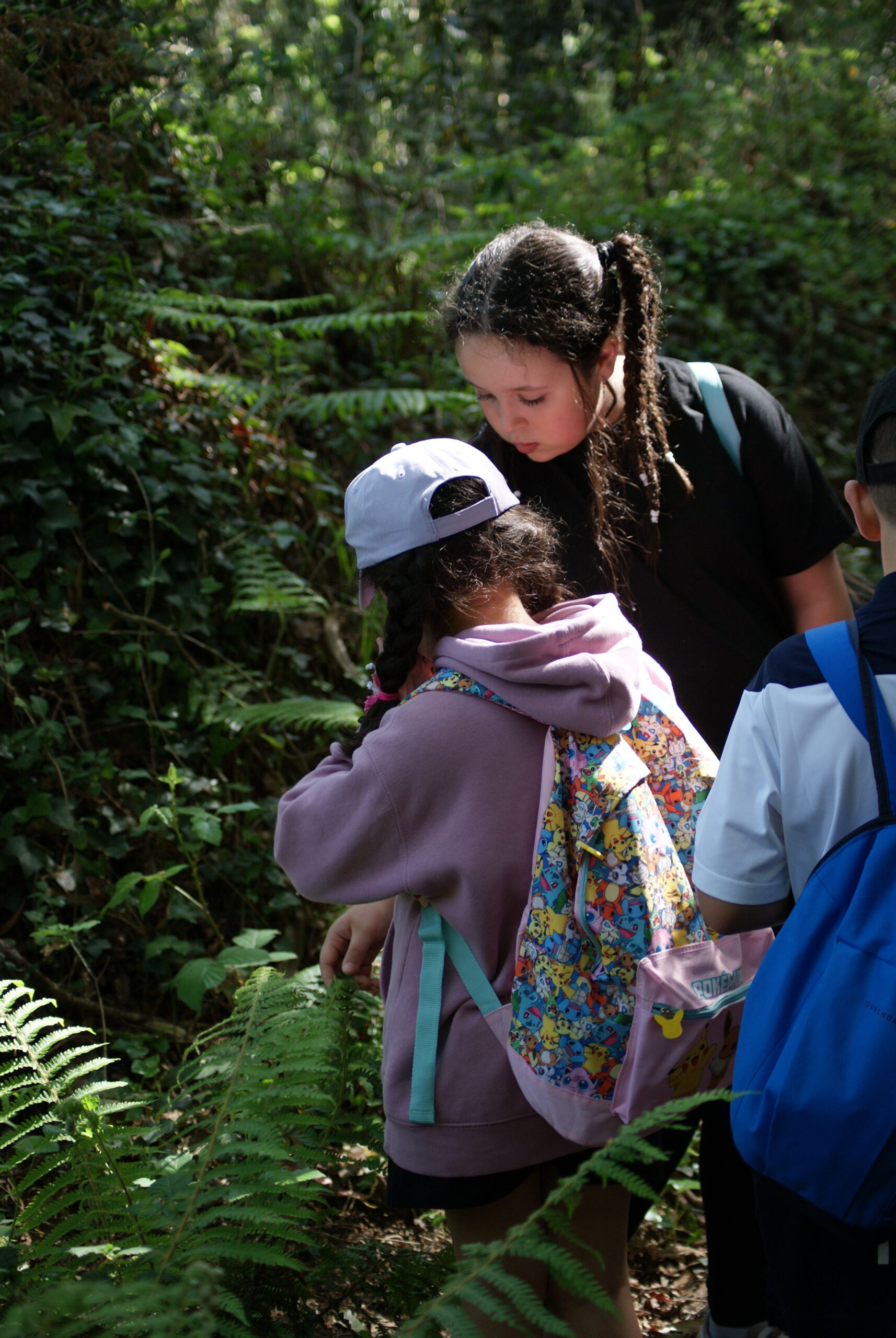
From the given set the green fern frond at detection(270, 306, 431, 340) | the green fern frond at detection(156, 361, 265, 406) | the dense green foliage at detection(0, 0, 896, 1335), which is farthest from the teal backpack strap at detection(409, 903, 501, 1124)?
the green fern frond at detection(270, 306, 431, 340)

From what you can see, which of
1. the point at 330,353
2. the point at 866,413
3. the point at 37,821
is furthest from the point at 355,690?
the point at 866,413

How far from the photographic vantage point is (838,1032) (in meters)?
1.19

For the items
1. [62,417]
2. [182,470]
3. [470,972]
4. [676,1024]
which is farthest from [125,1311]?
[182,470]

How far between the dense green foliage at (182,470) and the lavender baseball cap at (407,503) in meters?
1.11

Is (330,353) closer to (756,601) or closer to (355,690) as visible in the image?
(355,690)

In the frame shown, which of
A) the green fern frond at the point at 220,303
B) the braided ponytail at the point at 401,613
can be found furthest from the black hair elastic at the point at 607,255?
the green fern frond at the point at 220,303

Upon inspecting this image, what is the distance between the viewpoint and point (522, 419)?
2182 mm

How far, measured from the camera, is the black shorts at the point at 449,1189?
1.61 metres

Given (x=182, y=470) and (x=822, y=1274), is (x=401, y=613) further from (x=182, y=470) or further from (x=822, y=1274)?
(x=182, y=470)

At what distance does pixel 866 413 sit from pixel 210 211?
5.10 m

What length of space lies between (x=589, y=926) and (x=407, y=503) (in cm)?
78

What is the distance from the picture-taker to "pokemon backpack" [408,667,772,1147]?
1546 mm

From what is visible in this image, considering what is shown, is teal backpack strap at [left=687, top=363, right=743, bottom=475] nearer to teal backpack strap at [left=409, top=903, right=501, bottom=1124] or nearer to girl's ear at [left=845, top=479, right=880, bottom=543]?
girl's ear at [left=845, top=479, right=880, bottom=543]

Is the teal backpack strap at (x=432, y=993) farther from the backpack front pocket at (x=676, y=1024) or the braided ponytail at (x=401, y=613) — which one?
the braided ponytail at (x=401, y=613)
